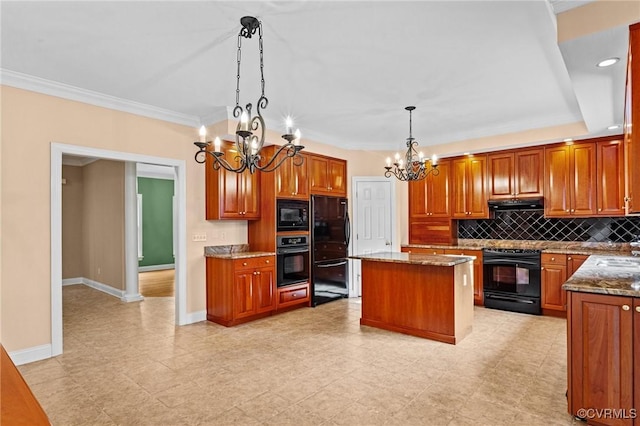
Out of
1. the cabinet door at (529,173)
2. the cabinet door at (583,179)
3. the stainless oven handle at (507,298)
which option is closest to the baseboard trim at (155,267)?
the stainless oven handle at (507,298)

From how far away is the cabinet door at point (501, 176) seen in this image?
5449 mm

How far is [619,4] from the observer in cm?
204

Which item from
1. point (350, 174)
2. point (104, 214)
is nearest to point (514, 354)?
point (350, 174)

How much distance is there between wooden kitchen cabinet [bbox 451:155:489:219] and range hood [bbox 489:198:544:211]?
14 centimetres

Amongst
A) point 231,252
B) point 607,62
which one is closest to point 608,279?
point 607,62

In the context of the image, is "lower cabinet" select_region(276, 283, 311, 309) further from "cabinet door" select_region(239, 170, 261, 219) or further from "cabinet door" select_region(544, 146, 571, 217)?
"cabinet door" select_region(544, 146, 571, 217)

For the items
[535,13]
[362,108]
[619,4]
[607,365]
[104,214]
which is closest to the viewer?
[619,4]

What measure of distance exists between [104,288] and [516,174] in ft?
25.1

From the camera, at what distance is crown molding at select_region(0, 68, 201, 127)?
3.38 meters

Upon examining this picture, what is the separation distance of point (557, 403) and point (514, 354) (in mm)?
960

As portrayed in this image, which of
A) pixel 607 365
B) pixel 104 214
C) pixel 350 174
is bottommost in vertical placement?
pixel 607 365

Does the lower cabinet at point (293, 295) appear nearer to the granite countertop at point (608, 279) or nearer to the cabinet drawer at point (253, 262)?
the cabinet drawer at point (253, 262)

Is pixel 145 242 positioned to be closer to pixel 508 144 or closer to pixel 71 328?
pixel 71 328

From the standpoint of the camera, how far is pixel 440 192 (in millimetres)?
6137
